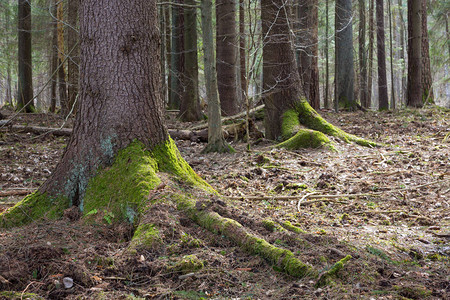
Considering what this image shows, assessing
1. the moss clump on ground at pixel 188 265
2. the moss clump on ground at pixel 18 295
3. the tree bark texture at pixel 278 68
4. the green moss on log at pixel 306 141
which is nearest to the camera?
the moss clump on ground at pixel 18 295

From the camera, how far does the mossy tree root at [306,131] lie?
26.1 ft

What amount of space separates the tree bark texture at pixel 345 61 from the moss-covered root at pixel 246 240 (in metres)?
12.2

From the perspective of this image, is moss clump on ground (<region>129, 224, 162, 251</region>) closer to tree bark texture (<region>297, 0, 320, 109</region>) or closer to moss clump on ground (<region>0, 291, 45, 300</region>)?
moss clump on ground (<region>0, 291, 45, 300</region>)

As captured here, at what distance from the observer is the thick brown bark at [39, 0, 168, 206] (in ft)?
13.6

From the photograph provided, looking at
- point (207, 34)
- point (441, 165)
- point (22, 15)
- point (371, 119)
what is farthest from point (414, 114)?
point (22, 15)

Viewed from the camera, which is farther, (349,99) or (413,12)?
(349,99)

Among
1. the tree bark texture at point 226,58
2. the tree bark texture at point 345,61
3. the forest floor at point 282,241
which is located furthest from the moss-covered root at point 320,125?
the tree bark texture at point 345,61

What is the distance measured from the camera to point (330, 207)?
5.09 meters

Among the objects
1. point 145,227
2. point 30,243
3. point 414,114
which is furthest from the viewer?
point 414,114

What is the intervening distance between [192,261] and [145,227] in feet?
2.28

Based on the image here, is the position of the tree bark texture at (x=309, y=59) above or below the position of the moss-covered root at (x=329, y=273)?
above

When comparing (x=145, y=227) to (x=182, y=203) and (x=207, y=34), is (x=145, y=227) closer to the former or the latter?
(x=182, y=203)

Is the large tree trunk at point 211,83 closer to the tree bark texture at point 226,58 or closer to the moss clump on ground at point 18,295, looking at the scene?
the tree bark texture at point 226,58

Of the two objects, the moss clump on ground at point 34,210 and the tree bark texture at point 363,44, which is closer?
the moss clump on ground at point 34,210
